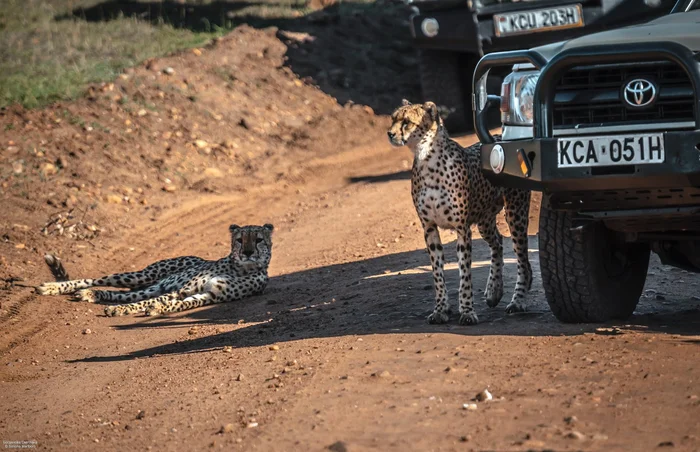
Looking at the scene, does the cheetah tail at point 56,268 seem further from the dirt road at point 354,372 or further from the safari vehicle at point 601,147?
the safari vehicle at point 601,147

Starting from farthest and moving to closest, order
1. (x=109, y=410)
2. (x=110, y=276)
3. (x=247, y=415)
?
(x=110, y=276), (x=109, y=410), (x=247, y=415)

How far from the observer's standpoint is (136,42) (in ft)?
56.0

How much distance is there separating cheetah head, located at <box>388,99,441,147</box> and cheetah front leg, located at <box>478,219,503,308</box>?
0.86m

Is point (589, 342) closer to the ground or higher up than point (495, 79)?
closer to the ground

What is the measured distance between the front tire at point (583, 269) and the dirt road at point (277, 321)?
0.13m

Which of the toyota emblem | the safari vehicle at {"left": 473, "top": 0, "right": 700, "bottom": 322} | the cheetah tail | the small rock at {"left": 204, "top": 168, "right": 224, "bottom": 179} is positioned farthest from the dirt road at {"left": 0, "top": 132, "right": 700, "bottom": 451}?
the small rock at {"left": 204, "top": 168, "right": 224, "bottom": 179}

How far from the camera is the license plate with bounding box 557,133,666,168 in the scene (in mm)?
5199

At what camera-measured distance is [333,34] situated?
57.6 ft

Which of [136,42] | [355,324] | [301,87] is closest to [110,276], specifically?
[355,324]

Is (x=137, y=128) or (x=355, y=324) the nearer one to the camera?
(x=355, y=324)

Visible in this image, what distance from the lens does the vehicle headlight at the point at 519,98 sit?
5945mm

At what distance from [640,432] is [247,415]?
1853 millimetres

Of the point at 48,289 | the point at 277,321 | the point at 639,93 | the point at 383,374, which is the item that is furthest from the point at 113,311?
the point at 639,93

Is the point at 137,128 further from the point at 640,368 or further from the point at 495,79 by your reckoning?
the point at 640,368
